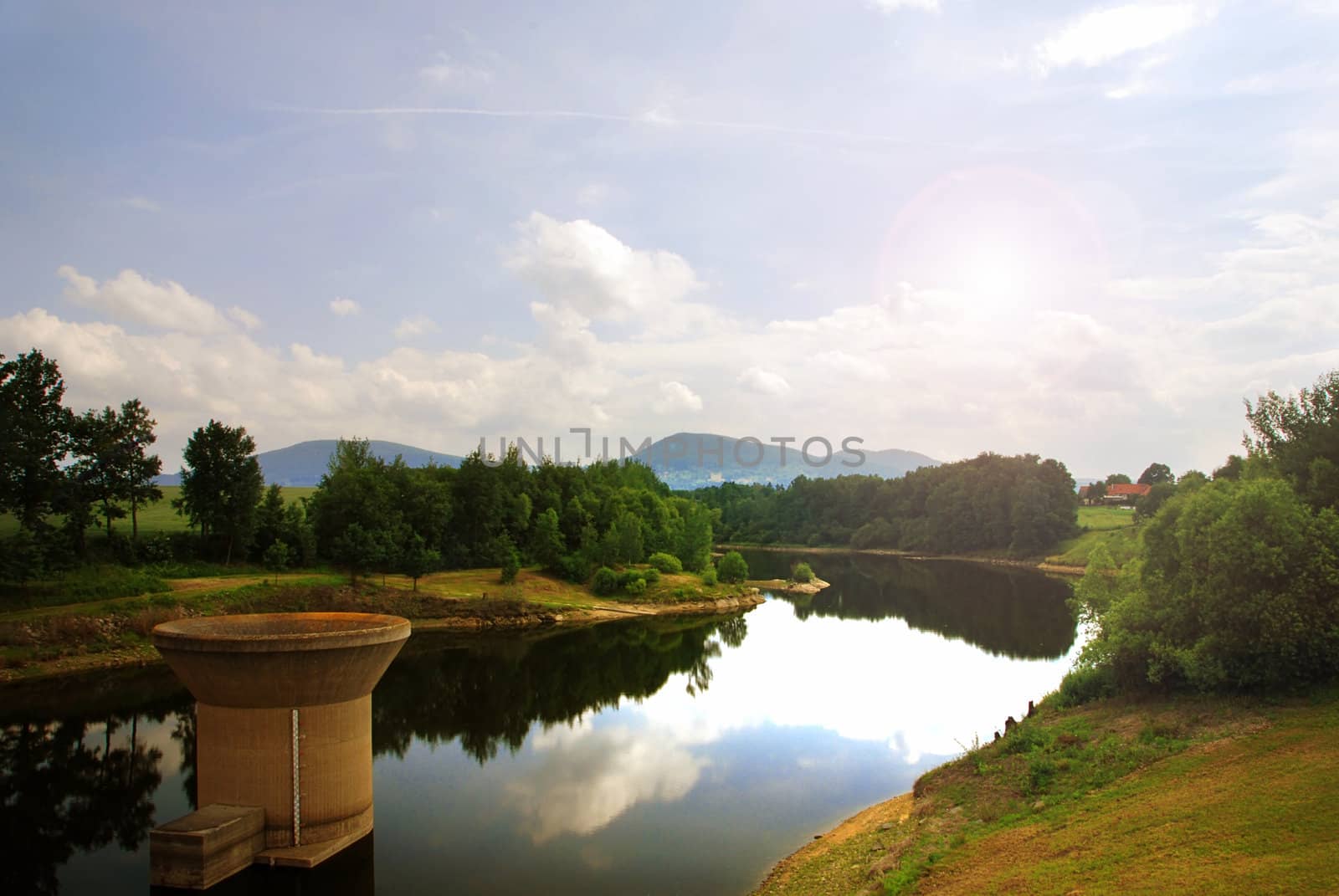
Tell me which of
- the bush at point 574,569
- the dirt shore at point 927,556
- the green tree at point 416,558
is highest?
the green tree at point 416,558

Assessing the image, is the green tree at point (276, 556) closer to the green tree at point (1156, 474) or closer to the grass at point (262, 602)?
the grass at point (262, 602)

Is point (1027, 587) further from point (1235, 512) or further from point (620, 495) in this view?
point (1235, 512)

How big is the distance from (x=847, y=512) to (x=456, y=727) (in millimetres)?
115240

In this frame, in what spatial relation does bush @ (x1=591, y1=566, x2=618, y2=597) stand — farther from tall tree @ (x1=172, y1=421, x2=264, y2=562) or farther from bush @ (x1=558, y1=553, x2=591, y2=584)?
tall tree @ (x1=172, y1=421, x2=264, y2=562)

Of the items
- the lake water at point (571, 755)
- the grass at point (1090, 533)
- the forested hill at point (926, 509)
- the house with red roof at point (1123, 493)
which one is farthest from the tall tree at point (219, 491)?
the house with red roof at point (1123, 493)

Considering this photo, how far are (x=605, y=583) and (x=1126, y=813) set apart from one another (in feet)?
166

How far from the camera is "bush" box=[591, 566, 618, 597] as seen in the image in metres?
62.3

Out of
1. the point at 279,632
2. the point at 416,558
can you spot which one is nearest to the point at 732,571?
the point at 416,558

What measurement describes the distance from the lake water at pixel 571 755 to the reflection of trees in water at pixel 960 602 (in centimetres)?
135

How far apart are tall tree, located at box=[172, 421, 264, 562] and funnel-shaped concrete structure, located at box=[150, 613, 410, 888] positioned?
38521 millimetres

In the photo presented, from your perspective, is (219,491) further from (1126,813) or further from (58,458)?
(1126,813)

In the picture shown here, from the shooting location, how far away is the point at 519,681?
3538 cm

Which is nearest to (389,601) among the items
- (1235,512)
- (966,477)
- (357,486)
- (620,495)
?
(357,486)

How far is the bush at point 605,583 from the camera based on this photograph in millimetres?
62312
